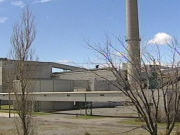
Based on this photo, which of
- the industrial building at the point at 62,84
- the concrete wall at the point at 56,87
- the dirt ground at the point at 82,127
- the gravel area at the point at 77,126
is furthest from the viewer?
the industrial building at the point at 62,84

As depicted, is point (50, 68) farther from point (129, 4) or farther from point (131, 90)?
point (131, 90)

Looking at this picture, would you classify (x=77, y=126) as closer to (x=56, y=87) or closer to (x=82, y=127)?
(x=82, y=127)

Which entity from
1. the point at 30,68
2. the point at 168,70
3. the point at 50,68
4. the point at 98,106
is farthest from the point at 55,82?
the point at 168,70

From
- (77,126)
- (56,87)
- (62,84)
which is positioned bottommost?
(77,126)

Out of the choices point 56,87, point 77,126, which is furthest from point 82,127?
point 56,87

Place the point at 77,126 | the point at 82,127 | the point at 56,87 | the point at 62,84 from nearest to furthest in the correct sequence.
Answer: the point at 82,127 → the point at 77,126 → the point at 56,87 → the point at 62,84

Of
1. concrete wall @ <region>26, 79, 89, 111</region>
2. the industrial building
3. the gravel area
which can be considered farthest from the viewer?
the industrial building

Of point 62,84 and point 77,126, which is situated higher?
point 62,84

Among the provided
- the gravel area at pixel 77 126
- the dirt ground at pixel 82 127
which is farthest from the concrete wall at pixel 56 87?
the dirt ground at pixel 82 127

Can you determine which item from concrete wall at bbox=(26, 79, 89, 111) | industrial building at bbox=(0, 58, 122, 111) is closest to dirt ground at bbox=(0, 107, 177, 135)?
industrial building at bbox=(0, 58, 122, 111)

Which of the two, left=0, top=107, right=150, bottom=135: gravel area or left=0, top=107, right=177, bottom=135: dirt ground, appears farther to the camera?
left=0, top=107, right=150, bottom=135: gravel area

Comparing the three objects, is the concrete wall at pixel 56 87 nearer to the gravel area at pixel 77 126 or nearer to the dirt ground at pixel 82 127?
the gravel area at pixel 77 126

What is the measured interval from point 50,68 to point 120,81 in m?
91.1

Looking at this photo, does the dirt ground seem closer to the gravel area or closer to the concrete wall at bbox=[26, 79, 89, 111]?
the gravel area
